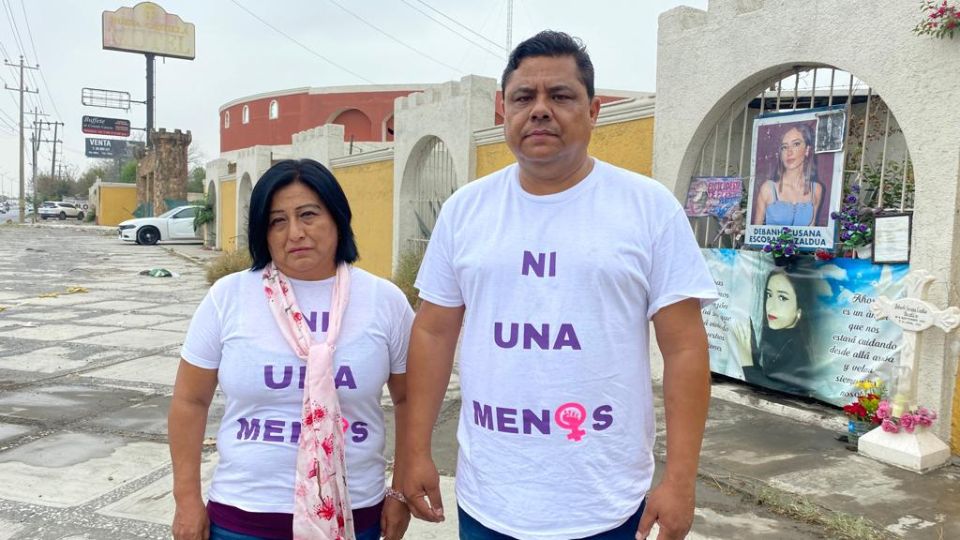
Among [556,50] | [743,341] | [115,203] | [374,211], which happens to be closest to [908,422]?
[743,341]

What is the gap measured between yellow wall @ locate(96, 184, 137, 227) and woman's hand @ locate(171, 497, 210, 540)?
4751 cm

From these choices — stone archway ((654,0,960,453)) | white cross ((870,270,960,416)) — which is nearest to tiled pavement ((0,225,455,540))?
white cross ((870,270,960,416))

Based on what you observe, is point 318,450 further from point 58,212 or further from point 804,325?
point 58,212

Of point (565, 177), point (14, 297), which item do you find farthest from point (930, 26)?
point (14, 297)

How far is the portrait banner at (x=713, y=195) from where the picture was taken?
5.84 metres

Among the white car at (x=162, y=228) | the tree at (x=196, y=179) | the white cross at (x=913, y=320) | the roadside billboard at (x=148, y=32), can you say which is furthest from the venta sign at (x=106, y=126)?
the white cross at (x=913, y=320)

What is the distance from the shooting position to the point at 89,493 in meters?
3.66

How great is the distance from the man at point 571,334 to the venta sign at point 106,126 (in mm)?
62076

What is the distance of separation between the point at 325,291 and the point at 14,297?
36.3 feet

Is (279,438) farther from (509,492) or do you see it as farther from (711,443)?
(711,443)

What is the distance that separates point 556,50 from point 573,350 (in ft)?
2.31

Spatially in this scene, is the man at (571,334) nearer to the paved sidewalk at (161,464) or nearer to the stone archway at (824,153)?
the paved sidewalk at (161,464)

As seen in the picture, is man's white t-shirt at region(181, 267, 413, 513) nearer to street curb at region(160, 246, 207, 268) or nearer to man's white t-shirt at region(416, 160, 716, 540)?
man's white t-shirt at region(416, 160, 716, 540)

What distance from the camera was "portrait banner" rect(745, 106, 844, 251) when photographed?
5.09 metres
